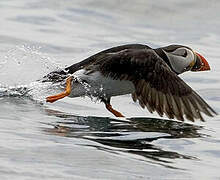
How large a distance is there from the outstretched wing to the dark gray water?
222mm

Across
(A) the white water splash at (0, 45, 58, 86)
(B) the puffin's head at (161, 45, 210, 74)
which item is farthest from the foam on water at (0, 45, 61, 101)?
(B) the puffin's head at (161, 45, 210, 74)

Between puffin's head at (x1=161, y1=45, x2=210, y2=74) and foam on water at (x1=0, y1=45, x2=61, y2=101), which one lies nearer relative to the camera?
puffin's head at (x1=161, y1=45, x2=210, y2=74)

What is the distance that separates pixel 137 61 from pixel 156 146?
1.40 m

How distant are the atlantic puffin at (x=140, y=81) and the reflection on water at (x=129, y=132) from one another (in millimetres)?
214

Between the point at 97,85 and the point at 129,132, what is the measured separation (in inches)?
44.4

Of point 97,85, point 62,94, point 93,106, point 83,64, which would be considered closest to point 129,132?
point 97,85

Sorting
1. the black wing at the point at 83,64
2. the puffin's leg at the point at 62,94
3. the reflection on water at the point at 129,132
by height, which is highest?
the black wing at the point at 83,64

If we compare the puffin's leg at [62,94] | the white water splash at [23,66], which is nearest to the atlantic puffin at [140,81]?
the puffin's leg at [62,94]

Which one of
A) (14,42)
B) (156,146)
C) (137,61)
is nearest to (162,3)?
(14,42)

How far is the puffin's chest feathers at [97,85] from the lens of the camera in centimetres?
826

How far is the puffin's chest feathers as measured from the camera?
27.1 ft

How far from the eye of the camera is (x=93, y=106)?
955 centimetres

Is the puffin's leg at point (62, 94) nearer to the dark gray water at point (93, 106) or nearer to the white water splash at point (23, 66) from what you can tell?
the dark gray water at point (93, 106)

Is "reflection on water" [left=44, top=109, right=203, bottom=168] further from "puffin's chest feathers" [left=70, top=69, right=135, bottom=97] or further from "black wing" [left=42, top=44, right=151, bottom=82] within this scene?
"black wing" [left=42, top=44, right=151, bottom=82]
